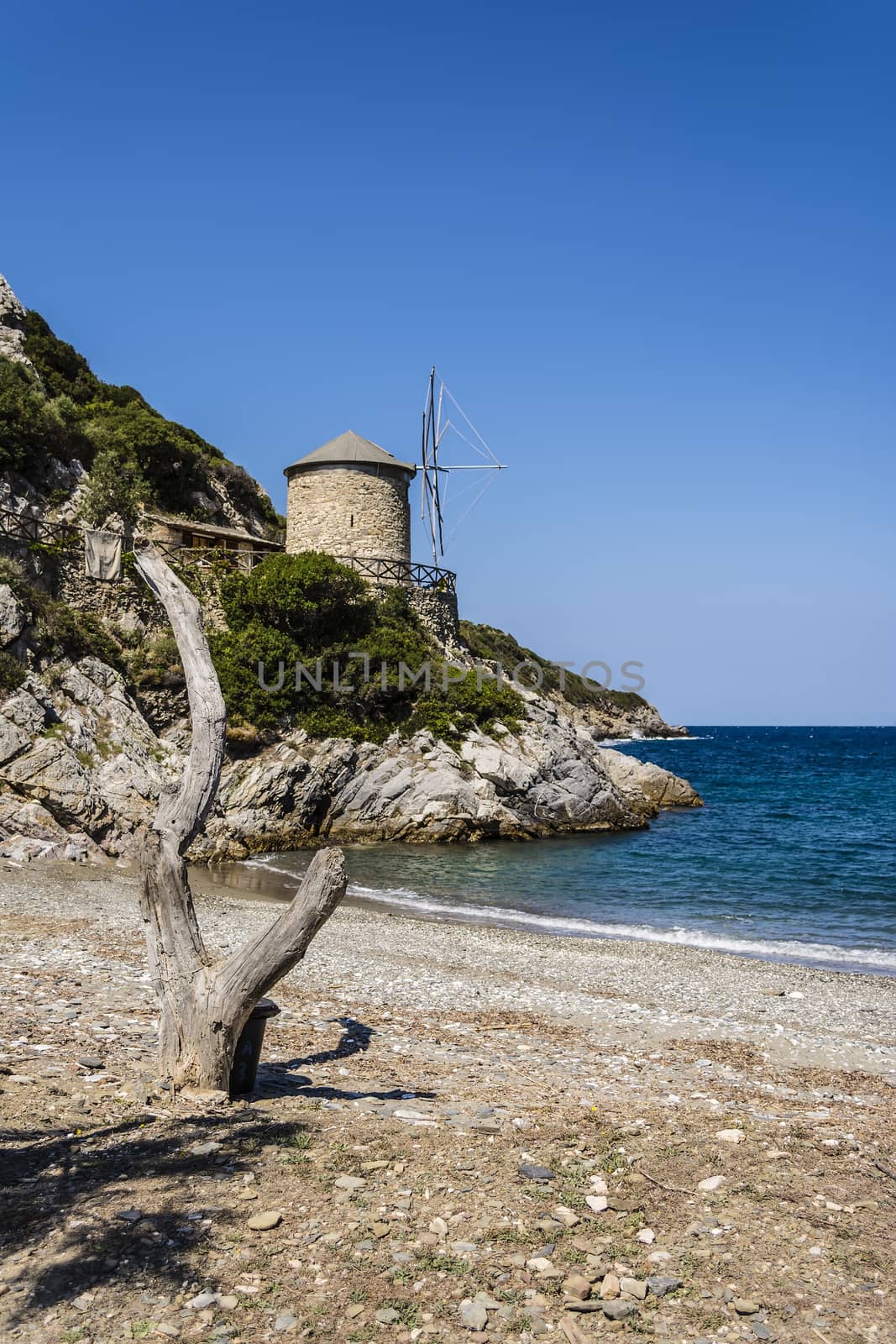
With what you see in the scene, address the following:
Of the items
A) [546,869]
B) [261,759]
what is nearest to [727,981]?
[546,869]

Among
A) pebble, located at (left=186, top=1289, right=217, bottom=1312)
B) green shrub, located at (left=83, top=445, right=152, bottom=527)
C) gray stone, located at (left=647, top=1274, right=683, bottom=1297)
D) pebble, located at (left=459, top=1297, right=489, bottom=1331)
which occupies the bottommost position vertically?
gray stone, located at (left=647, top=1274, right=683, bottom=1297)

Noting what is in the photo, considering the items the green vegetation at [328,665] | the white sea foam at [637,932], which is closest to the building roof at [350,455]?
the green vegetation at [328,665]

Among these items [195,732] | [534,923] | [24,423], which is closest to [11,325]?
[24,423]

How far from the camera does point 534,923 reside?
20203 mm

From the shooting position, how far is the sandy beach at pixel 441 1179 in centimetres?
421

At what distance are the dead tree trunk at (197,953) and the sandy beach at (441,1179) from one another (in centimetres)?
41

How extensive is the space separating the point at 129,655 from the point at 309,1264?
2895cm

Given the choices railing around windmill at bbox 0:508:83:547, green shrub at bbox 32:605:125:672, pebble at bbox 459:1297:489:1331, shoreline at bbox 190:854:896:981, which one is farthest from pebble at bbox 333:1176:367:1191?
railing around windmill at bbox 0:508:83:547

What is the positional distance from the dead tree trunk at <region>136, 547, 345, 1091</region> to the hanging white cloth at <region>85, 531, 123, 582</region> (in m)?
26.1

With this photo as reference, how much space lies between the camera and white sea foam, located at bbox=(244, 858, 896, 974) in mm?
17672

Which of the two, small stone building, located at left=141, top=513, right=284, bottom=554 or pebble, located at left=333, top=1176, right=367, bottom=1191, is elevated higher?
small stone building, located at left=141, top=513, right=284, bottom=554

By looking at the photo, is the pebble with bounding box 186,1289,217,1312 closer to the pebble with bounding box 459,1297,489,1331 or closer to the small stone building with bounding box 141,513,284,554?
the pebble with bounding box 459,1297,489,1331

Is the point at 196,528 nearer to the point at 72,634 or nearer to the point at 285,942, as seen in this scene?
the point at 72,634

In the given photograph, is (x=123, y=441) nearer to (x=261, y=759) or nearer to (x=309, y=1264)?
(x=261, y=759)
